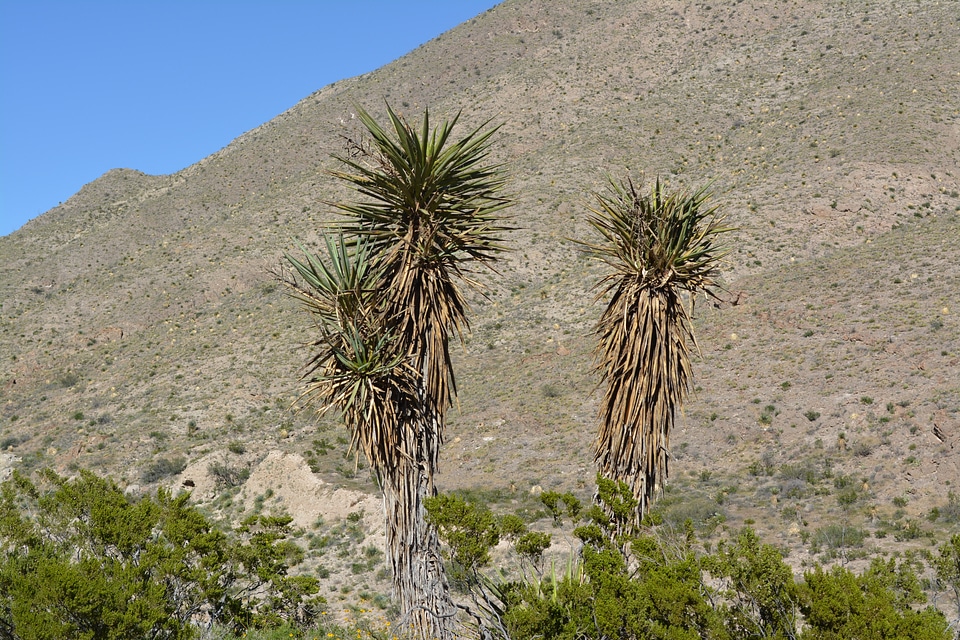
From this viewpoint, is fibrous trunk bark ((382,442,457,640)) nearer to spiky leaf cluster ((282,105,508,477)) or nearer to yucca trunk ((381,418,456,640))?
yucca trunk ((381,418,456,640))

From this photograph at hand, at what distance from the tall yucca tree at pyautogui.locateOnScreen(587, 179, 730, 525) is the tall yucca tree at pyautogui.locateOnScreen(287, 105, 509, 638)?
1.80 meters

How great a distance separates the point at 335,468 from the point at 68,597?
1715 centimetres

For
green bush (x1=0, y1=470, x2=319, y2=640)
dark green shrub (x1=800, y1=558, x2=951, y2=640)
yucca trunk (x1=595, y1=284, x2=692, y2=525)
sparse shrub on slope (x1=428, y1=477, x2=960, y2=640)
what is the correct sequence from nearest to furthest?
1. dark green shrub (x1=800, y1=558, x2=951, y2=640)
2. sparse shrub on slope (x1=428, y1=477, x2=960, y2=640)
3. green bush (x1=0, y1=470, x2=319, y2=640)
4. yucca trunk (x1=595, y1=284, x2=692, y2=525)

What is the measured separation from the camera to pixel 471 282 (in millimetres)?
9242

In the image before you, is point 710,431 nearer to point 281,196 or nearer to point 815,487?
point 815,487

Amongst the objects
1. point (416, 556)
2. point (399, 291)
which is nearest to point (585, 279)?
point (399, 291)

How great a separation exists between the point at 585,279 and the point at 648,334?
91.7 ft

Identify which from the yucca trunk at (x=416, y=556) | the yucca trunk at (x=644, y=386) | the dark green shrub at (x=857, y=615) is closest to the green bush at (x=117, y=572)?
the yucca trunk at (x=416, y=556)

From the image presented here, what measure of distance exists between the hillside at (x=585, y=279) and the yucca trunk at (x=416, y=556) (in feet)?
17.3

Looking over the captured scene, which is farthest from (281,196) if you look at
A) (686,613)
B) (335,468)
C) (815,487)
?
(686,613)

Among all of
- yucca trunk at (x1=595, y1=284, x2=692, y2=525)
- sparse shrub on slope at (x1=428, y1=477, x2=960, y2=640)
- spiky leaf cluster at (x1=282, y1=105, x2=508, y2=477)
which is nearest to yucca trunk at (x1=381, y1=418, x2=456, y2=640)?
spiky leaf cluster at (x1=282, y1=105, x2=508, y2=477)

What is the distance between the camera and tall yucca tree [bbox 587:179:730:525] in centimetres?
891

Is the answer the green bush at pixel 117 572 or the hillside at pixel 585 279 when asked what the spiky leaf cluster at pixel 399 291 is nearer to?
the green bush at pixel 117 572

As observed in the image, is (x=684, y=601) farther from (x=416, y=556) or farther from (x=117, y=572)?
(x=117, y=572)
